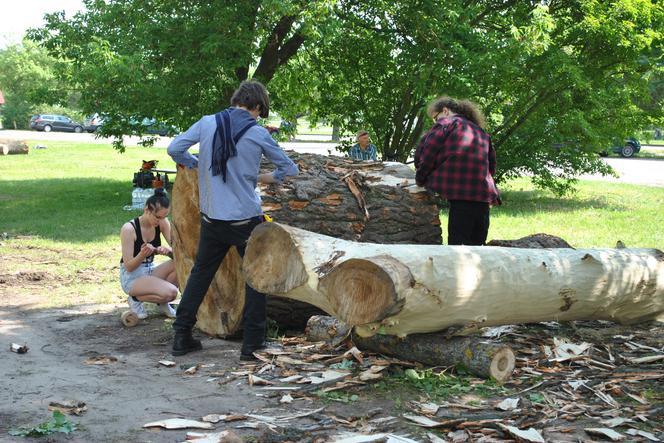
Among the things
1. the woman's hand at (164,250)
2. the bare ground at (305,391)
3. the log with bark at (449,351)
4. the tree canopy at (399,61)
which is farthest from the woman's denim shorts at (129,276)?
the tree canopy at (399,61)

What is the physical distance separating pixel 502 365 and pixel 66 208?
11.8 meters

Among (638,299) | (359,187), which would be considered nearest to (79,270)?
(359,187)

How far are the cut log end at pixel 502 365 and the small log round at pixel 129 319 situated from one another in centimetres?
326

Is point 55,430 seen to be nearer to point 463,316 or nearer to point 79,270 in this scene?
point 463,316

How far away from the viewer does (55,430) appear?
4.14 meters

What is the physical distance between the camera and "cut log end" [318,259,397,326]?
456 centimetres

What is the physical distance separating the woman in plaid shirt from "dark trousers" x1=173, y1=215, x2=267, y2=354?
162 centimetres

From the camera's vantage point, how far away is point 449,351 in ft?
16.8

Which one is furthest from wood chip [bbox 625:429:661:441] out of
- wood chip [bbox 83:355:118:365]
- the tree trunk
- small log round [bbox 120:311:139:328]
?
the tree trunk

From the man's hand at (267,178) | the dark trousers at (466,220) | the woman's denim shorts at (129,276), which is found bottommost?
the woman's denim shorts at (129,276)

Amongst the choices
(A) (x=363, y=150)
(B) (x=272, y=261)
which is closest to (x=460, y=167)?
(B) (x=272, y=261)

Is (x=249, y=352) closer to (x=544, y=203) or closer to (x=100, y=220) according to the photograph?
(x=100, y=220)

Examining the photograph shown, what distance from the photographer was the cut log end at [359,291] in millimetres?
4562

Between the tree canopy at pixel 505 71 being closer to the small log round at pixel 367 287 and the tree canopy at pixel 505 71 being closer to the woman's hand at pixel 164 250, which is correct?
the woman's hand at pixel 164 250
